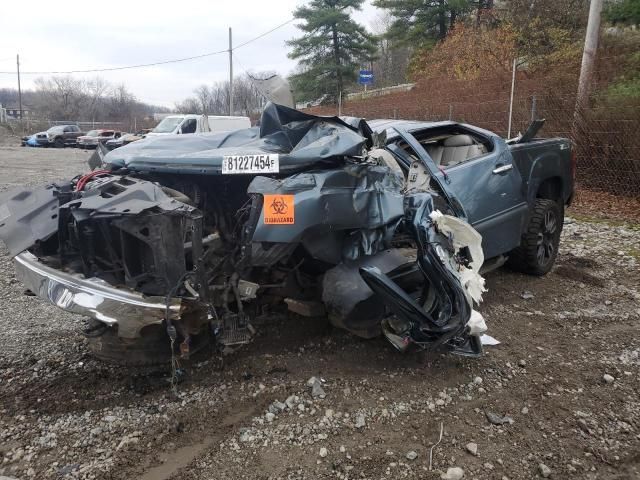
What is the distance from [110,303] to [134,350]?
78 centimetres

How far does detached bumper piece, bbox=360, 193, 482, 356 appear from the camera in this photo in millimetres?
2955

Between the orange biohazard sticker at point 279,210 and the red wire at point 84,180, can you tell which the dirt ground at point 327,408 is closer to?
the orange biohazard sticker at point 279,210

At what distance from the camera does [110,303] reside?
8.47 feet

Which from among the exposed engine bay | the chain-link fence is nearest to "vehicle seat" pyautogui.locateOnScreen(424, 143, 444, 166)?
the exposed engine bay

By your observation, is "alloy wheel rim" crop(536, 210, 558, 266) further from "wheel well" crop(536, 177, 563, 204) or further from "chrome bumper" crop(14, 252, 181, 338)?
"chrome bumper" crop(14, 252, 181, 338)

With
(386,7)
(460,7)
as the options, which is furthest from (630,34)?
(386,7)

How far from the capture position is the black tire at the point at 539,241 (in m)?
5.05

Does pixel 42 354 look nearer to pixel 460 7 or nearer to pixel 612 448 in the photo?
pixel 612 448

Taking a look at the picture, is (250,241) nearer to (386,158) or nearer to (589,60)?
(386,158)

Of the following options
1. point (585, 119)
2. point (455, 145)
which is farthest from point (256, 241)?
point (585, 119)

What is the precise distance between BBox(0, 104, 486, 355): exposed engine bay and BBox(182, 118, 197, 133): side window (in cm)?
1274

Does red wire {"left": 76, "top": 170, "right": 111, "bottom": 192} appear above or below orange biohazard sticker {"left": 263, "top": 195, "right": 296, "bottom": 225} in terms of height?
above

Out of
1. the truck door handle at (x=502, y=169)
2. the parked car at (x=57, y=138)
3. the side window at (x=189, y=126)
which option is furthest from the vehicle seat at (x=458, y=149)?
the parked car at (x=57, y=138)

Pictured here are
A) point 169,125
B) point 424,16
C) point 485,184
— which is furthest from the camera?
point 424,16
